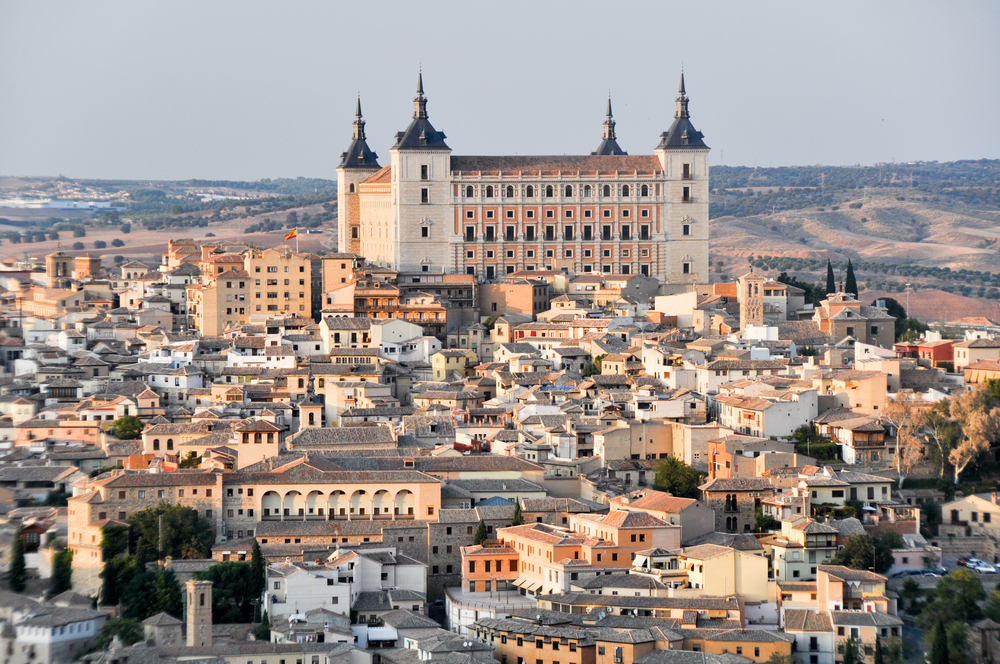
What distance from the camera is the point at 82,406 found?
43625 mm

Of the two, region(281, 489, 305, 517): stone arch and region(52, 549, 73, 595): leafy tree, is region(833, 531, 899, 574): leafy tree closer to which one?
region(281, 489, 305, 517): stone arch

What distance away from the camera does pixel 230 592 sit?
31.9 meters

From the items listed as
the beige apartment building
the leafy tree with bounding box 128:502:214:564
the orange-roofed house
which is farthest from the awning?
the beige apartment building

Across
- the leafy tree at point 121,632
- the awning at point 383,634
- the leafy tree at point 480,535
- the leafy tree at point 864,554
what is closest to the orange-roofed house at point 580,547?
the leafy tree at point 480,535

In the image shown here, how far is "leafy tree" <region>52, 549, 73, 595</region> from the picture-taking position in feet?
110

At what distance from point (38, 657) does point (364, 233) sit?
3519 cm

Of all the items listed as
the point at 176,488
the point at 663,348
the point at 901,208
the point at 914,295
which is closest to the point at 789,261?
the point at 914,295

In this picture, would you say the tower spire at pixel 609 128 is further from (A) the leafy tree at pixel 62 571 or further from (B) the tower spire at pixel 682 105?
(A) the leafy tree at pixel 62 571

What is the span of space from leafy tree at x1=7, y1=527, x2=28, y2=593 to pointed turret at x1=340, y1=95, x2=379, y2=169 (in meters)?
33.5

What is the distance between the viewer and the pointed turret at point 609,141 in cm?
7094

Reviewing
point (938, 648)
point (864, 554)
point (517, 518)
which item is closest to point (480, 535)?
point (517, 518)

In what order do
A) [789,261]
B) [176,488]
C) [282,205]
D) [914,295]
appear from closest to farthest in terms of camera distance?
[176,488] → [914,295] → [789,261] → [282,205]

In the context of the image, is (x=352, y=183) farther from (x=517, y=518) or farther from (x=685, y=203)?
(x=517, y=518)

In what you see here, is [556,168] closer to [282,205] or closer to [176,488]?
[176,488]
